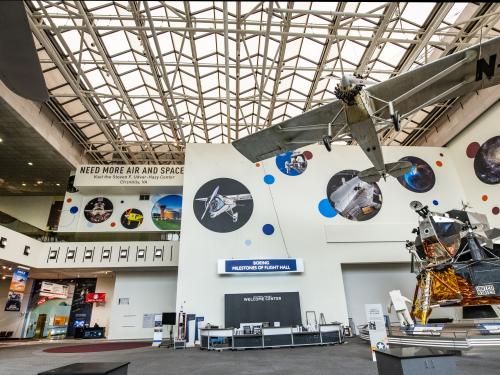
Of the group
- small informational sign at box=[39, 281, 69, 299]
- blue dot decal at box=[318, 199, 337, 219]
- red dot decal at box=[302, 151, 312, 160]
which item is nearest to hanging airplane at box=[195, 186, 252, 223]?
blue dot decal at box=[318, 199, 337, 219]

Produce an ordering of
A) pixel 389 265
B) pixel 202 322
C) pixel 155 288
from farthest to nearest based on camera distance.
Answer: pixel 155 288
pixel 389 265
pixel 202 322

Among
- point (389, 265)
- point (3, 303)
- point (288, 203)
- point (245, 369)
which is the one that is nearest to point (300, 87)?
point (288, 203)

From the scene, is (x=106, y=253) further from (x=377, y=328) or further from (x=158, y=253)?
(x=377, y=328)

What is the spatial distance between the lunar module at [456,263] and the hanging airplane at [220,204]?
7412mm

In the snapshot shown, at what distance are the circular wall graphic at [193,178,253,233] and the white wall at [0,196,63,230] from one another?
14.0 meters

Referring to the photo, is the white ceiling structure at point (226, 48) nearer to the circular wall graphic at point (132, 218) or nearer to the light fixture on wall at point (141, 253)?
the circular wall graphic at point (132, 218)

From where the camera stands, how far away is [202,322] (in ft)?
40.8

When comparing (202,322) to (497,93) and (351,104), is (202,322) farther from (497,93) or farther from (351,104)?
(497,93)

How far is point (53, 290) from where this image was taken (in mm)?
20609

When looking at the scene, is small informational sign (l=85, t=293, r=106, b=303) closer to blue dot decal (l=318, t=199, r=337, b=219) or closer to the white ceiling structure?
the white ceiling structure

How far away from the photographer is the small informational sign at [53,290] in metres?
20.3

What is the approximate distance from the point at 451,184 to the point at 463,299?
27.1ft

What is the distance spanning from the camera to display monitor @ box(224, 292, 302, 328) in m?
12.6

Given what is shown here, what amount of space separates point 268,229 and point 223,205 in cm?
237
